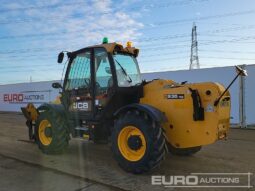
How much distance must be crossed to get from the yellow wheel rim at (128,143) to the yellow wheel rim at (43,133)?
2594 millimetres

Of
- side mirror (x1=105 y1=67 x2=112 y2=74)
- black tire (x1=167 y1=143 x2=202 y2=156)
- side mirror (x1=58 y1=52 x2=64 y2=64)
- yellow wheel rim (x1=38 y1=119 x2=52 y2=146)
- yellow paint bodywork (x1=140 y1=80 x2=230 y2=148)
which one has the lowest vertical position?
black tire (x1=167 y1=143 x2=202 y2=156)

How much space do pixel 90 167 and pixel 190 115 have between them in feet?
7.40

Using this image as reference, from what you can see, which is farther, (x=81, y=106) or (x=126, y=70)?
(x=81, y=106)

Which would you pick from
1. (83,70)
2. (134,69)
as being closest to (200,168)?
(134,69)

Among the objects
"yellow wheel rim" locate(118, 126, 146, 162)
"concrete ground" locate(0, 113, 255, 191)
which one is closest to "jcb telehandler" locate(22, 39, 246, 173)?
"yellow wheel rim" locate(118, 126, 146, 162)

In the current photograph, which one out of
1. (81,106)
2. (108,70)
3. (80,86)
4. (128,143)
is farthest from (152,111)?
(80,86)

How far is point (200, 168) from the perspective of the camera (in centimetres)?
712

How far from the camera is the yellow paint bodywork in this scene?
6340 mm

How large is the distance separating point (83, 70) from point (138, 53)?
135 cm

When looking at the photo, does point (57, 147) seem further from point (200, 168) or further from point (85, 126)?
point (200, 168)

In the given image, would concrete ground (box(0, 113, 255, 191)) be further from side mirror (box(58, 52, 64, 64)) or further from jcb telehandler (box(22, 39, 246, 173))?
side mirror (box(58, 52, 64, 64))

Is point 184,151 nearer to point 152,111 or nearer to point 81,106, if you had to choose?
point 152,111

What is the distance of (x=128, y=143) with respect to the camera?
6812 mm

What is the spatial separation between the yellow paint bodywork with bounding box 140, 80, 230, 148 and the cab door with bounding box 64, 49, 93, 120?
161 cm
